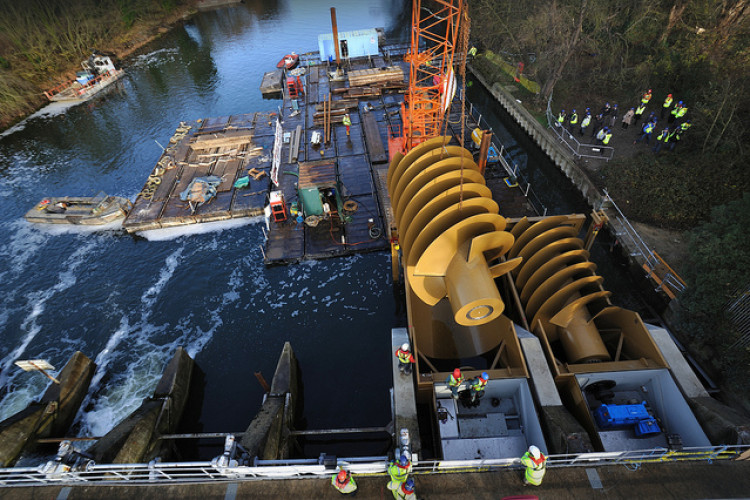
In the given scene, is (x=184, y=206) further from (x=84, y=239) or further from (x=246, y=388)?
(x=246, y=388)

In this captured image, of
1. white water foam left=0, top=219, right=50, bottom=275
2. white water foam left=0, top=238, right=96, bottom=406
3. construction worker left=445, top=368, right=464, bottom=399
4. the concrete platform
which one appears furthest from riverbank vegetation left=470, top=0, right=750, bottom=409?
white water foam left=0, top=219, right=50, bottom=275

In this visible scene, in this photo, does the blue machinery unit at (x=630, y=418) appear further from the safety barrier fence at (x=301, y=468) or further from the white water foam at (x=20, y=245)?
the white water foam at (x=20, y=245)

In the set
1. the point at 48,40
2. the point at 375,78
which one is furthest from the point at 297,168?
the point at 48,40

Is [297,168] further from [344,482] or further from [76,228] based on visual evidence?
[344,482]

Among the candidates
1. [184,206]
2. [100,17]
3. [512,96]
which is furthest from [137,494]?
[100,17]

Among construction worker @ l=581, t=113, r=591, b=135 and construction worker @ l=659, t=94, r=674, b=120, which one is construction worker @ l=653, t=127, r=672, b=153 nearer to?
construction worker @ l=659, t=94, r=674, b=120

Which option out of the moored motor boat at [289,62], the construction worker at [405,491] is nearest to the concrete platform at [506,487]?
the construction worker at [405,491]
